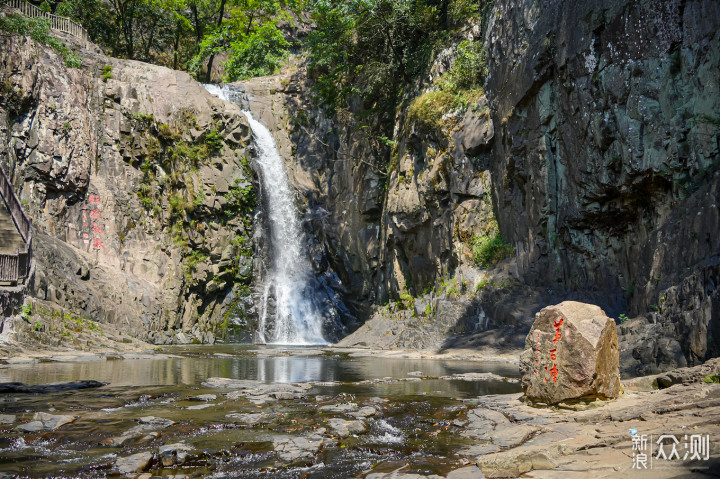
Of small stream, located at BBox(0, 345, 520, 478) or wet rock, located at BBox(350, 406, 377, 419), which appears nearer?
small stream, located at BBox(0, 345, 520, 478)

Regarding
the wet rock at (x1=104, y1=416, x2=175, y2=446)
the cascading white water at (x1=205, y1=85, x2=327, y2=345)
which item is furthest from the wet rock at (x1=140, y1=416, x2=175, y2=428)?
the cascading white water at (x1=205, y1=85, x2=327, y2=345)

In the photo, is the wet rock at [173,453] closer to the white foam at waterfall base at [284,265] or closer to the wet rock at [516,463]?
the wet rock at [516,463]

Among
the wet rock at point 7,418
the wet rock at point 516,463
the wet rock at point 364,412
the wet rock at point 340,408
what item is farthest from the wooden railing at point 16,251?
the wet rock at point 516,463

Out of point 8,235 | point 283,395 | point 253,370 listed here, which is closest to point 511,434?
point 283,395

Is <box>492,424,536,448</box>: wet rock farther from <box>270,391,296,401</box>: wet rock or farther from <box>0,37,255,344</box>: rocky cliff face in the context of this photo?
<box>0,37,255,344</box>: rocky cliff face

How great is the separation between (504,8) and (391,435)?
2013 cm

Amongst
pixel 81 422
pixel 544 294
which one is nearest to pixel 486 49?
pixel 544 294

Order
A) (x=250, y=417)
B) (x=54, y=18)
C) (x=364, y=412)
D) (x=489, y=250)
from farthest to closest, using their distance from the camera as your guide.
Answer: (x=54, y=18) < (x=489, y=250) < (x=364, y=412) < (x=250, y=417)

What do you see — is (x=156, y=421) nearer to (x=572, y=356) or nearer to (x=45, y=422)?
(x=45, y=422)

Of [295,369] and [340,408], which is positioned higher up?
[340,408]

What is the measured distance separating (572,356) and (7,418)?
7.17m

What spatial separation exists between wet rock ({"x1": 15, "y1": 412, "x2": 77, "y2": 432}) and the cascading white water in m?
20.6

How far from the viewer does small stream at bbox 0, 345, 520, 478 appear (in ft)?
16.6

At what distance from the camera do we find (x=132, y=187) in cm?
2600
